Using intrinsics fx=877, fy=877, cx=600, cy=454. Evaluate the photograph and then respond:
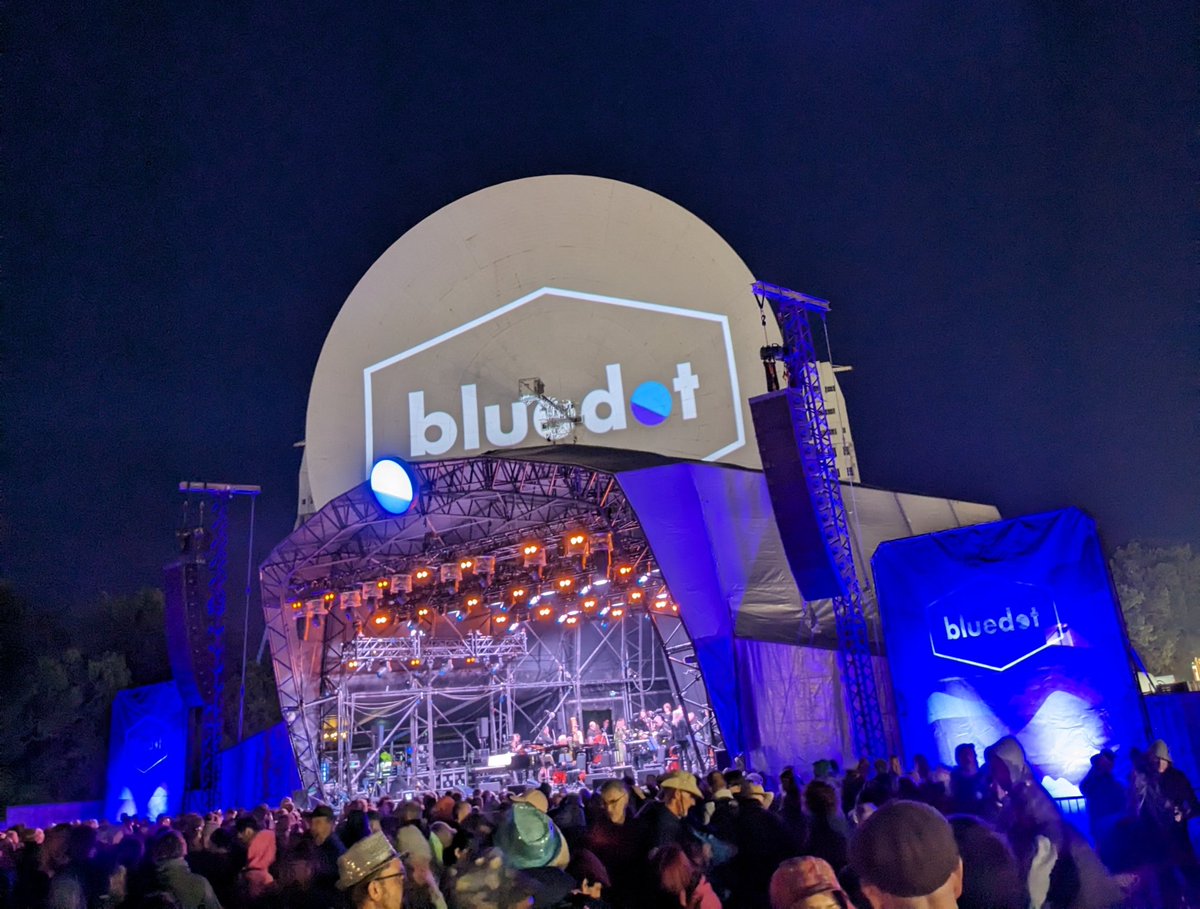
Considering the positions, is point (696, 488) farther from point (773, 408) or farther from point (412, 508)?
point (412, 508)

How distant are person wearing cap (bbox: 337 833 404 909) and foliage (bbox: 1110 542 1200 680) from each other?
3738 centimetres

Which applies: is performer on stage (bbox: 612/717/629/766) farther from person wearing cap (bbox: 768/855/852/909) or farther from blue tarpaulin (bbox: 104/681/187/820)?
person wearing cap (bbox: 768/855/852/909)

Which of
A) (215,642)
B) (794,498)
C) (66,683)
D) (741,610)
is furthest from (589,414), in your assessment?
(66,683)

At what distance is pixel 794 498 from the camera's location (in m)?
11.6

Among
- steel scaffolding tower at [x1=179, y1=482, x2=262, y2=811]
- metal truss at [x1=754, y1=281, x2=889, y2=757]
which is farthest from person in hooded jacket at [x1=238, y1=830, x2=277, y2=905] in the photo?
steel scaffolding tower at [x1=179, y1=482, x2=262, y2=811]

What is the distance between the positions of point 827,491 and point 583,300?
11292 millimetres

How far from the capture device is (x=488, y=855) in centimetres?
309

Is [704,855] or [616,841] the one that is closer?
[704,855]

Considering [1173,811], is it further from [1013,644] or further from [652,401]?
[652,401]

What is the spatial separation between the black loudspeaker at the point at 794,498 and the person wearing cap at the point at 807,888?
9795mm

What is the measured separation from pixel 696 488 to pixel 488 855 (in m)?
→ 12.6

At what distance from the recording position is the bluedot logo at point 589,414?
21.2 m

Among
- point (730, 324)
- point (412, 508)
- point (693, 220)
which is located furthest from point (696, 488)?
point (693, 220)

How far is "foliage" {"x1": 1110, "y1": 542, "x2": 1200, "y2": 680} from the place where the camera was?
33.8m
